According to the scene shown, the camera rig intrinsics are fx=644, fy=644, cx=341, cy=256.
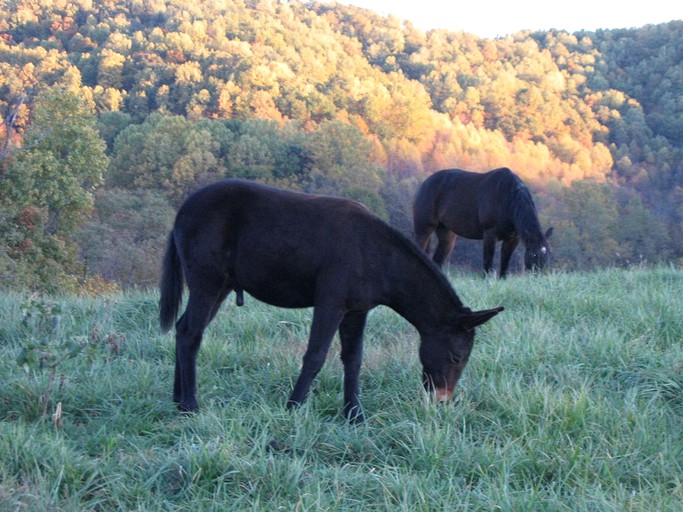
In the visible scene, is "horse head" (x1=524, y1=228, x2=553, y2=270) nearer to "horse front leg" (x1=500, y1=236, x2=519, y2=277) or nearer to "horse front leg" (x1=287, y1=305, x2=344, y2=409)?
"horse front leg" (x1=500, y1=236, x2=519, y2=277)

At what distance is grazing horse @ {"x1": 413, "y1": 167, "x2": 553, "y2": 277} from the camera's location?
30.7 ft

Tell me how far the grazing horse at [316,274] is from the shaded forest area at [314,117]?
55.7 ft

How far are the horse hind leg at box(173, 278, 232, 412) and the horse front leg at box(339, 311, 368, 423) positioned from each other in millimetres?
964

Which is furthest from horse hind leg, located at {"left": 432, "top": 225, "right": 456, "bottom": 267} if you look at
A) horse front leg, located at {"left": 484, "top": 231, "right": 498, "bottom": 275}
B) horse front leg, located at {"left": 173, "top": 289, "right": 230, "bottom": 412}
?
horse front leg, located at {"left": 173, "top": 289, "right": 230, "bottom": 412}

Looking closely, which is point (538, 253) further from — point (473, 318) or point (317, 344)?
point (317, 344)

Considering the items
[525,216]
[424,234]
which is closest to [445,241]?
[424,234]

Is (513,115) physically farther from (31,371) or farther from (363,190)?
(31,371)

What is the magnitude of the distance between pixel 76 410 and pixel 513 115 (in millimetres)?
63504

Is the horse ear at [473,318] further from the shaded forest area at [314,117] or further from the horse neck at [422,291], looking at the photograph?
the shaded forest area at [314,117]

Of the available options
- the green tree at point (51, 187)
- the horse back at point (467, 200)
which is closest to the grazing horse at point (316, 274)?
the horse back at point (467, 200)

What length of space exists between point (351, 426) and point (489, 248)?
21.9 feet

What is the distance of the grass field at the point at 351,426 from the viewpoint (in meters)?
3.03

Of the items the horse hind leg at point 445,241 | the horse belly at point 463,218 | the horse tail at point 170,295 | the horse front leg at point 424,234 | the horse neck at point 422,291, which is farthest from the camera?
the horse front leg at point 424,234

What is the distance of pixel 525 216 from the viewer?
369 inches
